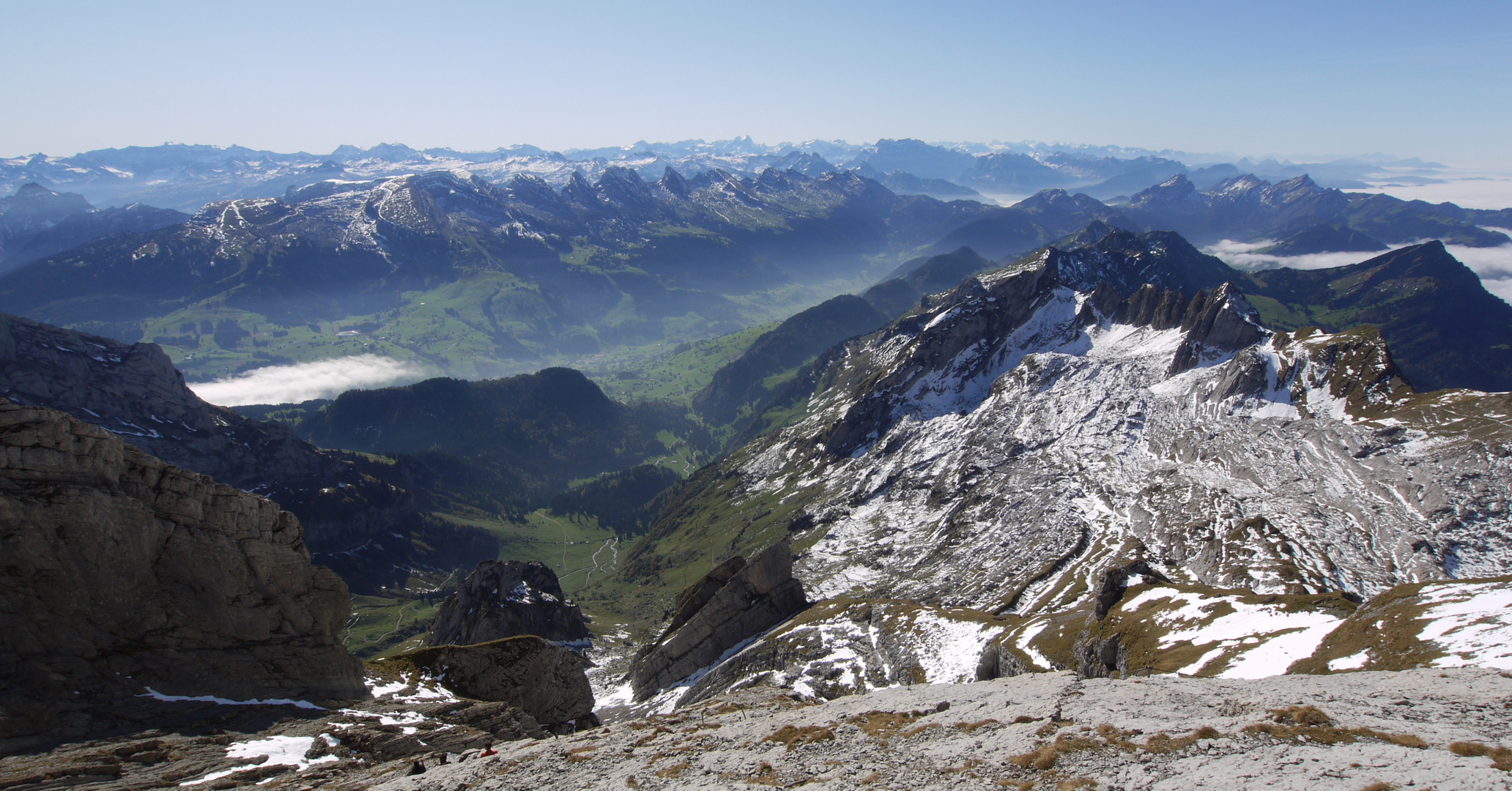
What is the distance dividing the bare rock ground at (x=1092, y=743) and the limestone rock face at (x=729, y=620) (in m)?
73.2

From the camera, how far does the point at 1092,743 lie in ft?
107

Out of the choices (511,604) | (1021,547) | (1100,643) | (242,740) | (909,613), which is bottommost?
(511,604)

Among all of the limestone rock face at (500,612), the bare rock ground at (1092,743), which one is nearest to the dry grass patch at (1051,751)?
the bare rock ground at (1092,743)

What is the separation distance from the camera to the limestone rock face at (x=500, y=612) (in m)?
165

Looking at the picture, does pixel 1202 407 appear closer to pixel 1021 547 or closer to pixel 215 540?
pixel 1021 547

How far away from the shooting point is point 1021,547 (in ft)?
550

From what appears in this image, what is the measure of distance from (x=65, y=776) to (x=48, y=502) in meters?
19.2

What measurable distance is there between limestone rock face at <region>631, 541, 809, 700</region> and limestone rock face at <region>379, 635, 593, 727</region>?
153 feet

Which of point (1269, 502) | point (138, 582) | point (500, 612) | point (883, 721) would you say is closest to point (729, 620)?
point (500, 612)

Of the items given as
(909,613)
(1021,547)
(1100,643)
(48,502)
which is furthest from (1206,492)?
(48,502)

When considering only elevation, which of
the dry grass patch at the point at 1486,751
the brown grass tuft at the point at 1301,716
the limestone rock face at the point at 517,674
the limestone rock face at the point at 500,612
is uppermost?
the dry grass patch at the point at 1486,751

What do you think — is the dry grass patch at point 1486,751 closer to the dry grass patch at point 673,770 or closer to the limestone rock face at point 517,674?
the dry grass patch at point 673,770

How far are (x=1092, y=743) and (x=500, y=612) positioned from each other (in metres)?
161

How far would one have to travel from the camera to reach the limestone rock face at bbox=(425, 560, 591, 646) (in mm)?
165125
